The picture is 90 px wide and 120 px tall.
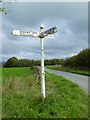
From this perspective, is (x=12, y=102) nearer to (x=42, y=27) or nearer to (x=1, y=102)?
(x=1, y=102)

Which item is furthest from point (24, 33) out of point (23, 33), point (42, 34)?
point (42, 34)

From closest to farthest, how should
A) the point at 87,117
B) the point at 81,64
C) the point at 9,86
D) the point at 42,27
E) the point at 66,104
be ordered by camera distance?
the point at 87,117, the point at 66,104, the point at 42,27, the point at 9,86, the point at 81,64

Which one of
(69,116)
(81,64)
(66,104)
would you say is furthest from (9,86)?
(81,64)

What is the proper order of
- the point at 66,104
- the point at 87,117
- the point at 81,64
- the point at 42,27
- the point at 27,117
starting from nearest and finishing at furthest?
1. the point at 27,117
2. the point at 87,117
3. the point at 66,104
4. the point at 42,27
5. the point at 81,64

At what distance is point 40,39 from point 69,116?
2849 millimetres

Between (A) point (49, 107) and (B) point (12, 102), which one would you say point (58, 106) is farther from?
(B) point (12, 102)

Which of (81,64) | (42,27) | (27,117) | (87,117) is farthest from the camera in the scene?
(81,64)

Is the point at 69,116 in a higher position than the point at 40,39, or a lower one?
lower

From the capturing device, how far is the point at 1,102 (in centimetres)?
959

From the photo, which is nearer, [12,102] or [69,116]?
[69,116]

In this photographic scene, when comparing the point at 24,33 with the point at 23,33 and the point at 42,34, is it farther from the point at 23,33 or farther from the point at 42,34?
the point at 42,34

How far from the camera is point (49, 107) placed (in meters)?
8.30

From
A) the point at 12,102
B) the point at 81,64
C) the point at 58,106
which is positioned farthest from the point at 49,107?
the point at 81,64

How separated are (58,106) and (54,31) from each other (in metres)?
2.36
